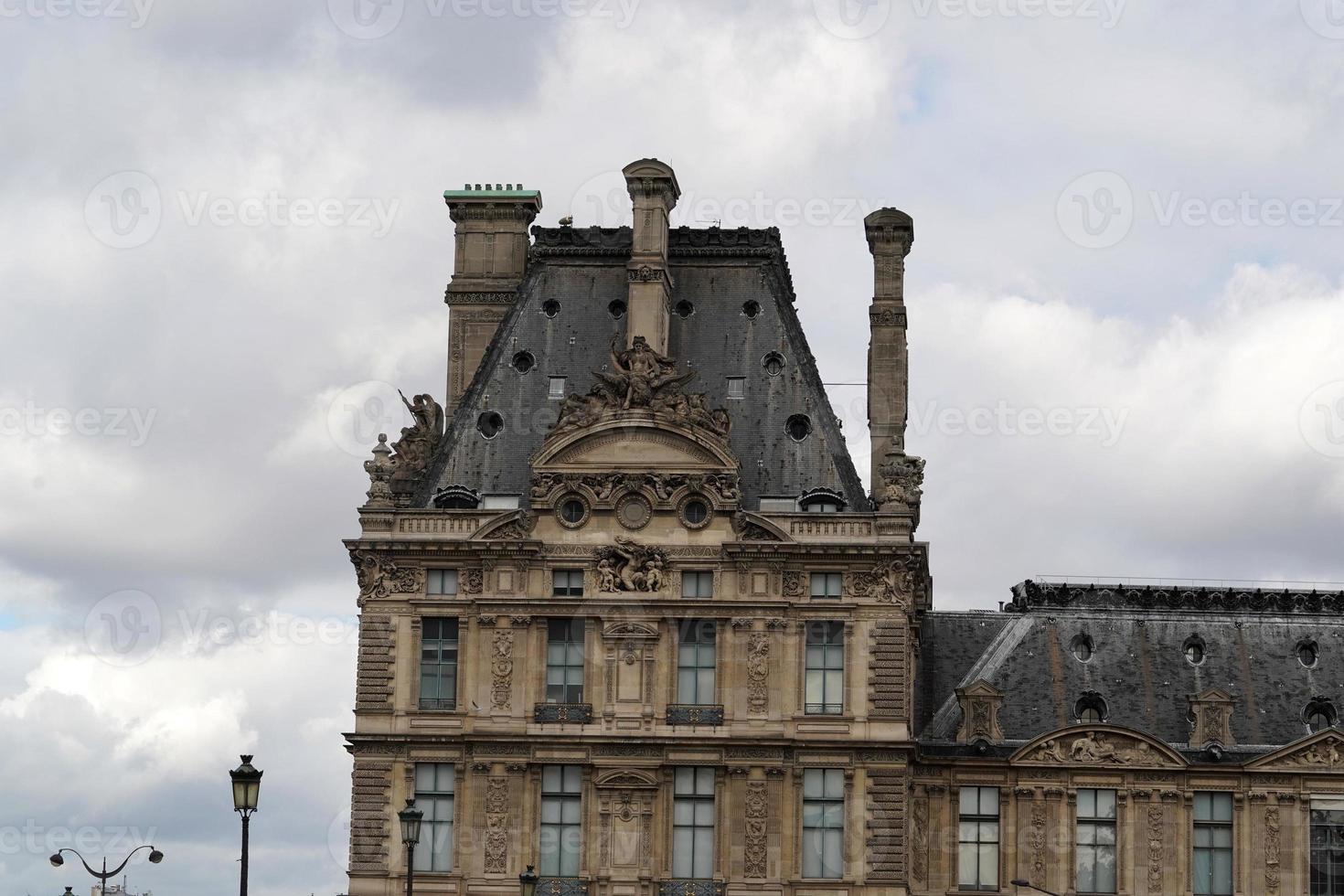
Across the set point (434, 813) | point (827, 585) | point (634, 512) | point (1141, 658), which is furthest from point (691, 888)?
point (1141, 658)

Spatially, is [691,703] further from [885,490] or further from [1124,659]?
[1124,659]

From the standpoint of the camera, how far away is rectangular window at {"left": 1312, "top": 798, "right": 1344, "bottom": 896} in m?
83.2

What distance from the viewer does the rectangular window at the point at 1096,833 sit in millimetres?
83125

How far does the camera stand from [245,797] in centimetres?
5759

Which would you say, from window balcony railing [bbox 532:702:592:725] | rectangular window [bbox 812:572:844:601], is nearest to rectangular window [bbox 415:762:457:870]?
window balcony railing [bbox 532:702:592:725]

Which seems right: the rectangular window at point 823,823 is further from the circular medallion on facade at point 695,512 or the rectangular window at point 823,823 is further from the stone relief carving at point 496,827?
the stone relief carving at point 496,827

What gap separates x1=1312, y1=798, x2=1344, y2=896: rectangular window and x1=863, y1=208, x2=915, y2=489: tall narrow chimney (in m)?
15.7

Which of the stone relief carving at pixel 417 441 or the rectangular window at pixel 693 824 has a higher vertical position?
the stone relief carving at pixel 417 441

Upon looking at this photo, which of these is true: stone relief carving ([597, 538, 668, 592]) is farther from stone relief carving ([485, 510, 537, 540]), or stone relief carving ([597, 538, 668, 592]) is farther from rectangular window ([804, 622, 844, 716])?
rectangular window ([804, 622, 844, 716])

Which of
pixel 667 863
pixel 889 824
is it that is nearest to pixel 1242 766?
pixel 889 824

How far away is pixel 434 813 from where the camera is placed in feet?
263

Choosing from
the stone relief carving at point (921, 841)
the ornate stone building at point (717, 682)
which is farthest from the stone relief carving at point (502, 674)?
the stone relief carving at point (921, 841)

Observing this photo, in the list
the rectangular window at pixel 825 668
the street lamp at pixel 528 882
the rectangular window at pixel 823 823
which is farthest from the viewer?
the rectangular window at pixel 825 668

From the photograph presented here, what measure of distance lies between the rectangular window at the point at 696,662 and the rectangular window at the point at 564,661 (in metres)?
2.69
